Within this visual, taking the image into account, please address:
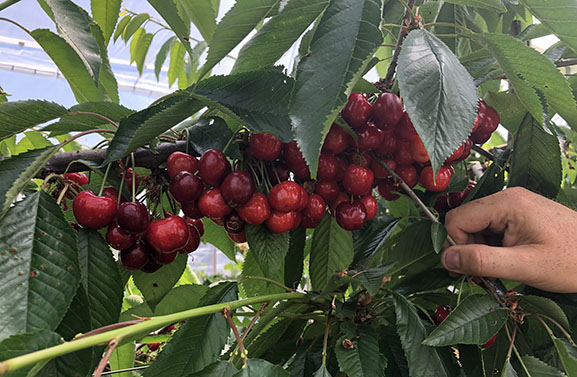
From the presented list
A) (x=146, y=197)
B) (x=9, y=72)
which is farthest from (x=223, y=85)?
(x=9, y=72)

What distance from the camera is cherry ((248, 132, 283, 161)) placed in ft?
1.89

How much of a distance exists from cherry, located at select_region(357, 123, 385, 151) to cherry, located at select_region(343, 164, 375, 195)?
3cm

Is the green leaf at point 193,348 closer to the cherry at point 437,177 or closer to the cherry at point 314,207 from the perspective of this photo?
the cherry at point 314,207

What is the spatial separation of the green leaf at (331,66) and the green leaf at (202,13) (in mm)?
284

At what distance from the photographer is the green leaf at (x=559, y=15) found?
1.73ft

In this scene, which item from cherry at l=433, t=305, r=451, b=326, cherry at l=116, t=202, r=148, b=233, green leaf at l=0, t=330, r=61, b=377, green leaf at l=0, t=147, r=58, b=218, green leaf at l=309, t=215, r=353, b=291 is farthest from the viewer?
green leaf at l=309, t=215, r=353, b=291

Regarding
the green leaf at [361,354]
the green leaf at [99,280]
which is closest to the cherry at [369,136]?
the green leaf at [361,354]

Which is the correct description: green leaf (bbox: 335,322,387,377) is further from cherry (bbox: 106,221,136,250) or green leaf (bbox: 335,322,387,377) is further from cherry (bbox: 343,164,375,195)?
cherry (bbox: 106,221,136,250)

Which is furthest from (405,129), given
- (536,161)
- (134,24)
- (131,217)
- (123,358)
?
(134,24)

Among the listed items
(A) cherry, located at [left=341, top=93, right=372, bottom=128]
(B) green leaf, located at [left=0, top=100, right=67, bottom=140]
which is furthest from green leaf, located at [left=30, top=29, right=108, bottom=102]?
(A) cherry, located at [left=341, top=93, right=372, bottom=128]

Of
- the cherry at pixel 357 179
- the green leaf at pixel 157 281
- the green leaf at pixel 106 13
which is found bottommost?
the green leaf at pixel 157 281

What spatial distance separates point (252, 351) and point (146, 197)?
0.91 feet

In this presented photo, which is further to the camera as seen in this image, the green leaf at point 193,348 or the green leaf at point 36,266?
the green leaf at point 193,348

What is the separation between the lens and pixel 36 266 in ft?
1.40
